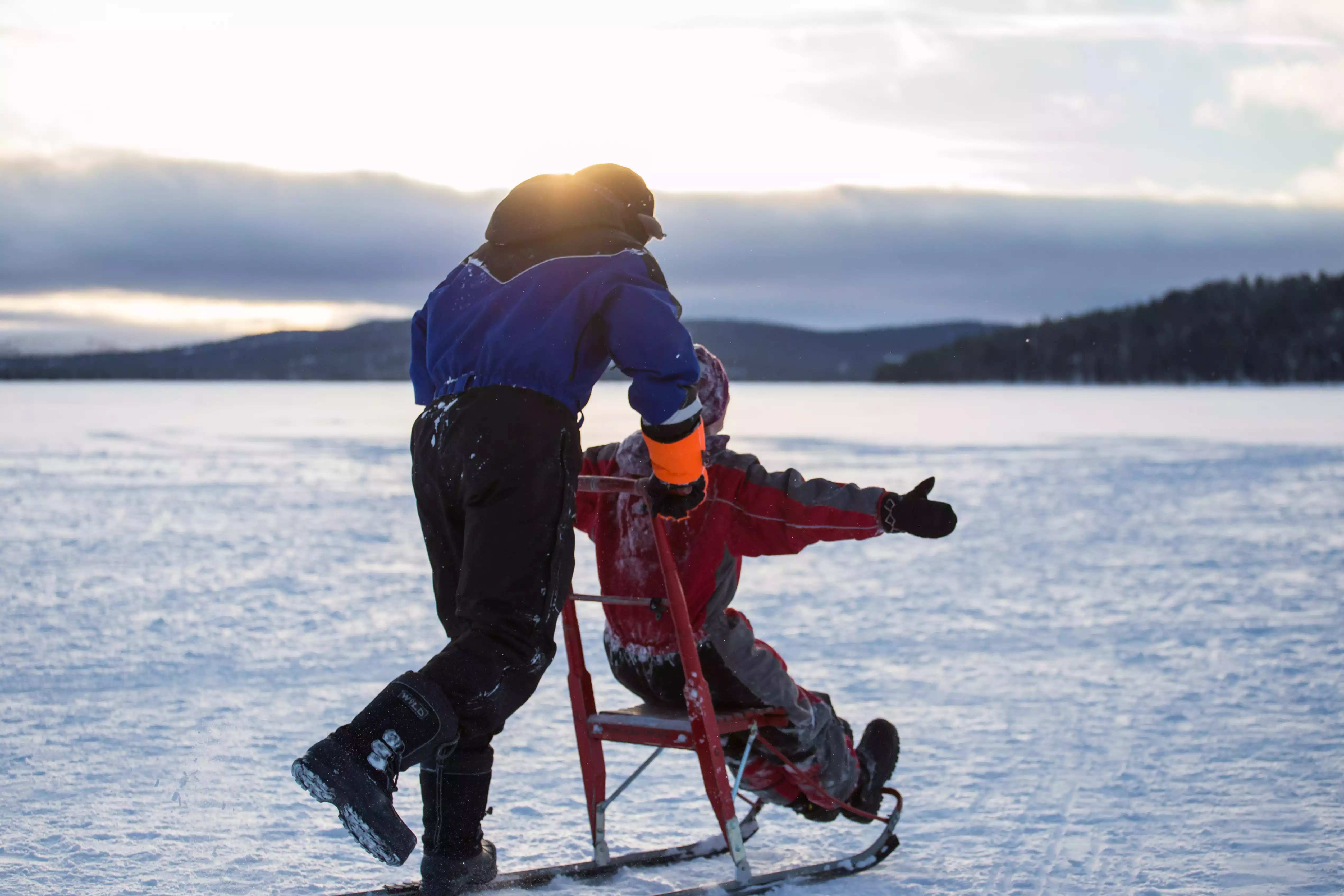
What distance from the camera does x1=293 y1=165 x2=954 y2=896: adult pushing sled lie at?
6.20 feet

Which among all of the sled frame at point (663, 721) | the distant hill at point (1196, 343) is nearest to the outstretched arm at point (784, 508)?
the sled frame at point (663, 721)

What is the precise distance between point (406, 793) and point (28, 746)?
1.09 metres

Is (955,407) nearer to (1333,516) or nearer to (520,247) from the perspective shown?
(1333,516)

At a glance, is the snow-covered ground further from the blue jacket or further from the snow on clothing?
the blue jacket

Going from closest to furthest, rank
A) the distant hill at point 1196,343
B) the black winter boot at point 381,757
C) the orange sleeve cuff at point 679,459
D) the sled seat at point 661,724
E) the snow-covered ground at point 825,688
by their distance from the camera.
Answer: the black winter boot at point 381,757, the orange sleeve cuff at point 679,459, the sled seat at point 661,724, the snow-covered ground at point 825,688, the distant hill at point 1196,343

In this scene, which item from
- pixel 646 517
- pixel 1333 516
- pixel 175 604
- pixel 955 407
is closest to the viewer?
pixel 646 517

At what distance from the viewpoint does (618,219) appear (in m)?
2.10

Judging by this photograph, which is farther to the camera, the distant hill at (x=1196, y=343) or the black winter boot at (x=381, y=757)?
the distant hill at (x=1196, y=343)

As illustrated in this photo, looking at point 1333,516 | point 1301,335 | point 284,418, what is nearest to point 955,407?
point 284,418

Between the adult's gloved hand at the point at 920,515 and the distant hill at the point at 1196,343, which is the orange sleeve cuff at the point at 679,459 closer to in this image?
the adult's gloved hand at the point at 920,515

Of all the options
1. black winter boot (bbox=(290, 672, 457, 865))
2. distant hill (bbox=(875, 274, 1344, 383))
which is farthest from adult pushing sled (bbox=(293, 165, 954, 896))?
distant hill (bbox=(875, 274, 1344, 383))

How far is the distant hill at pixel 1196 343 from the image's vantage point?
77.4 meters

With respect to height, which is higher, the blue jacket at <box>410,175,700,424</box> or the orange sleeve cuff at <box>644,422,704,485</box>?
the blue jacket at <box>410,175,700,424</box>

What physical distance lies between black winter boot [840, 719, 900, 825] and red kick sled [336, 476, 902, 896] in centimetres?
7
